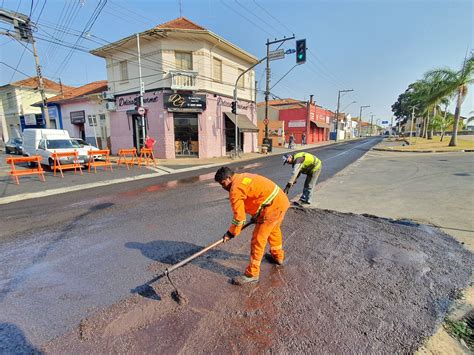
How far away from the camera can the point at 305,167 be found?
233 inches

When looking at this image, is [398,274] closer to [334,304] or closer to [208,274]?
[334,304]

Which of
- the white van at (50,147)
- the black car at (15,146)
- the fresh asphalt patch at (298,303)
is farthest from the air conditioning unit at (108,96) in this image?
the fresh asphalt patch at (298,303)

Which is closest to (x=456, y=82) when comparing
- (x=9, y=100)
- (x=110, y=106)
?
(x=110, y=106)

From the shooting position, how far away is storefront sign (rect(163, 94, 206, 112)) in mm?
16500

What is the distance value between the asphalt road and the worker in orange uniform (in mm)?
Answer: 1325

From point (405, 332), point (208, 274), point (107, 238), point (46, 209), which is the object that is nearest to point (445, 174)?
point (405, 332)

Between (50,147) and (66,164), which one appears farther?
(50,147)

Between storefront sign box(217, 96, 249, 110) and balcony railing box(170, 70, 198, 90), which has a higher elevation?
balcony railing box(170, 70, 198, 90)

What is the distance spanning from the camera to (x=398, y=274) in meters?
3.11

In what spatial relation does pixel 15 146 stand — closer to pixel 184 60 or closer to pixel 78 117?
pixel 78 117

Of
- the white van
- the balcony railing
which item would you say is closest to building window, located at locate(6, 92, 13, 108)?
the white van

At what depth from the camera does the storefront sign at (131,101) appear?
17062 mm

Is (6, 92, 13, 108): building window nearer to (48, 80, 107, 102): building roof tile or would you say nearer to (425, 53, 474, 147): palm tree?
(48, 80, 107, 102): building roof tile

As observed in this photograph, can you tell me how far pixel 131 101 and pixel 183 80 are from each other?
4.50m
